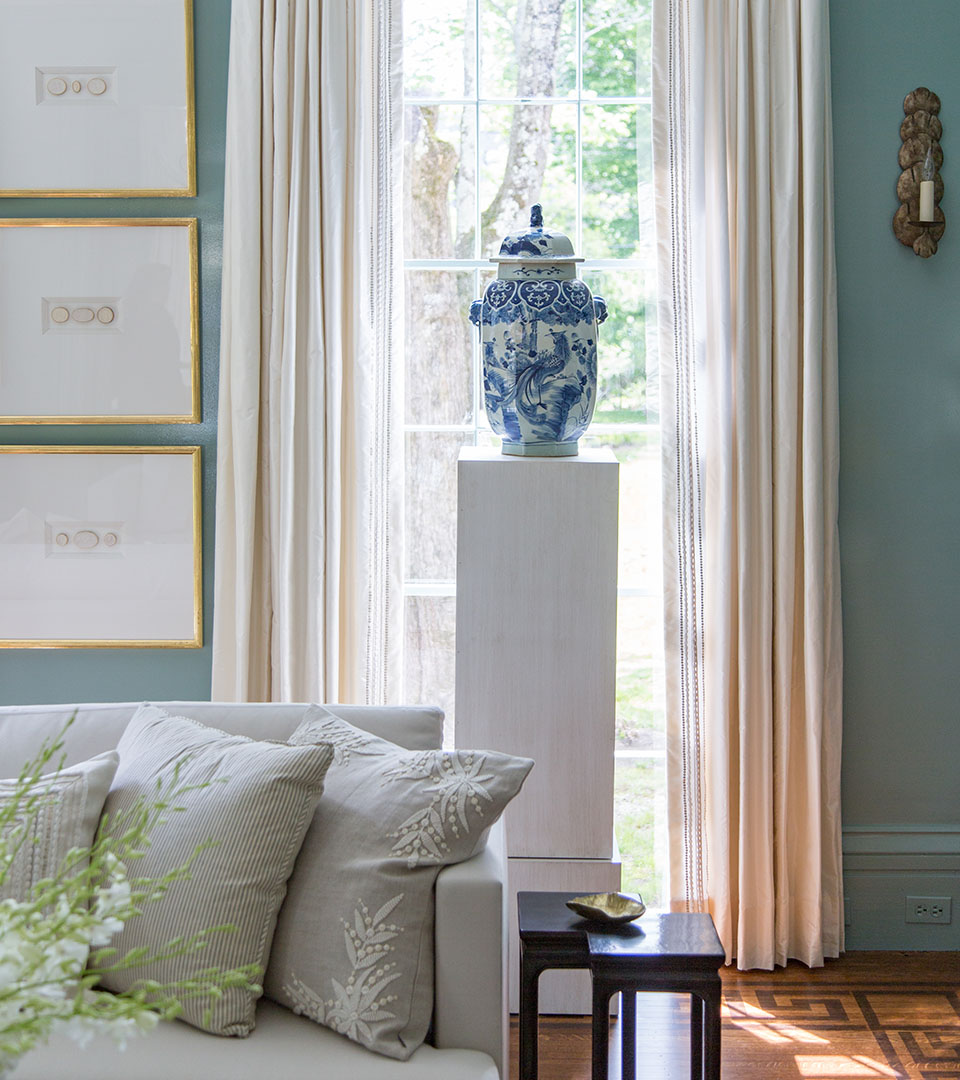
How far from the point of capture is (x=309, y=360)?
2875 millimetres

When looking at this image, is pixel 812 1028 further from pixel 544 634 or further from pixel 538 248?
pixel 538 248

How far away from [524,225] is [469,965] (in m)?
1.96

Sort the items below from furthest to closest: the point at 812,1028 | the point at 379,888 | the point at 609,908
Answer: the point at 812,1028 → the point at 609,908 → the point at 379,888

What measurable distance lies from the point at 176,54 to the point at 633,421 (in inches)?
58.7

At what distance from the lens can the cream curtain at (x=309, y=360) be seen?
2.83 metres

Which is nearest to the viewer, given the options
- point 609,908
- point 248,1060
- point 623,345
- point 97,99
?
point 248,1060

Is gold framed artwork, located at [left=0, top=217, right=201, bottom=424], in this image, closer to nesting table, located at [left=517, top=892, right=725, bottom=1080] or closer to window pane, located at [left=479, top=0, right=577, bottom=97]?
window pane, located at [left=479, top=0, right=577, bottom=97]

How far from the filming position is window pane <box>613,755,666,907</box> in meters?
3.12

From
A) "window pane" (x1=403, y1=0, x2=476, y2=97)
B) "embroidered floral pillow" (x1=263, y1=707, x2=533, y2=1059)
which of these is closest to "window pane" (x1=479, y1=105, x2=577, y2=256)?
"window pane" (x1=403, y1=0, x2=476, y2=97)

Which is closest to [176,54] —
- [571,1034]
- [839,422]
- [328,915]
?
[839,422]

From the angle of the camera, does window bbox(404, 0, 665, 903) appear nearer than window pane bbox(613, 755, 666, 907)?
Yes

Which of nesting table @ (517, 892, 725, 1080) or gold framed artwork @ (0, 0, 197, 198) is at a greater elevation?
gold framed artwork @ (0, 0, 197, 198)

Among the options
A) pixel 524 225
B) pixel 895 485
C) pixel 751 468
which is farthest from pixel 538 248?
pixel 895 485

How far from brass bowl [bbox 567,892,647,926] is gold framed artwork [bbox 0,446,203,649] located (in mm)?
1432
